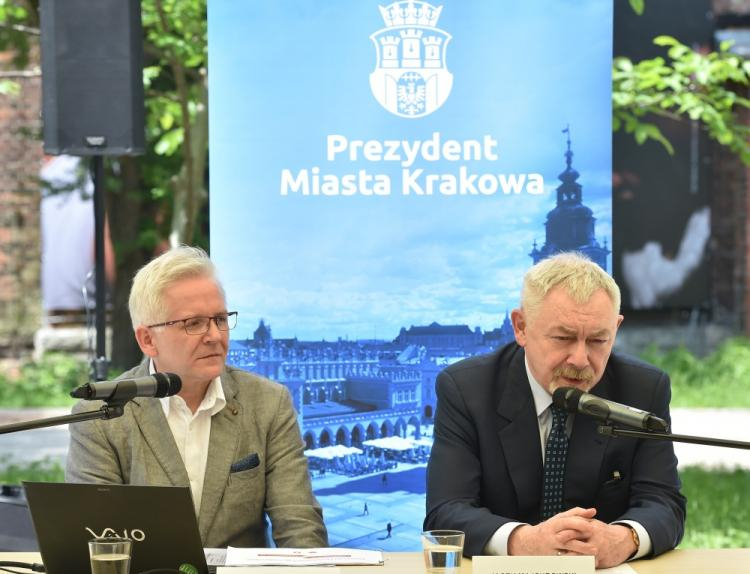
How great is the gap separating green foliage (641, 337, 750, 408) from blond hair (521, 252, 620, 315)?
7.25 metres

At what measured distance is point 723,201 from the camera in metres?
11.7

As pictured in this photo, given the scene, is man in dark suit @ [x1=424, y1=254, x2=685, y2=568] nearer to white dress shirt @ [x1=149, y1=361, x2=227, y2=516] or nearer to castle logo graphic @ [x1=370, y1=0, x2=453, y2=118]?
white dress shirt @ [x1=149, y1=361, x2=227, y2=516]

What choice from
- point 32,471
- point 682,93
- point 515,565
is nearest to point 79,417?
point 515,565

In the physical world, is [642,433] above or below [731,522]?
above

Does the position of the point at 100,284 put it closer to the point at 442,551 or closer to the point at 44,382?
the point at 442,551

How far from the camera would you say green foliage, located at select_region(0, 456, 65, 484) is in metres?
7.66

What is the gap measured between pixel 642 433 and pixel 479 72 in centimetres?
228

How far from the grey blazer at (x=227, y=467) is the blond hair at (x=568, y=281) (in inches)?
32.4

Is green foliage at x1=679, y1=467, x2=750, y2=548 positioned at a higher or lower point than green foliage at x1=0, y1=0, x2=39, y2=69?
lower

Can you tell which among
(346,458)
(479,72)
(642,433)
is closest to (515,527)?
(642,433)

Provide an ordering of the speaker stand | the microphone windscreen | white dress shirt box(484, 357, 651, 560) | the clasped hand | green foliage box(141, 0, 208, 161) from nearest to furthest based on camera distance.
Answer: the microphone windscreen, the clasped hand, white dress shirt box(484, 357, 651, 560), the speaker stand, green foliage box(141, 0, 208, 161)

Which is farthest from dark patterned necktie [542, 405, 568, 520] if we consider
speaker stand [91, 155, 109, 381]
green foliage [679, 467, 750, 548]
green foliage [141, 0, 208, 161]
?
green foliage [141, 0, 208, 161]

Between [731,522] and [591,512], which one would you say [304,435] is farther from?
[731,522]

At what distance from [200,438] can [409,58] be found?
176cm
